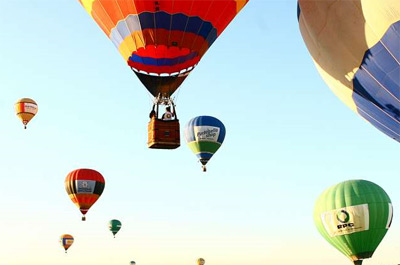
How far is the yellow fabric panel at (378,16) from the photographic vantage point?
13.1 m

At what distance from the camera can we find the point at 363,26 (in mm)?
13953

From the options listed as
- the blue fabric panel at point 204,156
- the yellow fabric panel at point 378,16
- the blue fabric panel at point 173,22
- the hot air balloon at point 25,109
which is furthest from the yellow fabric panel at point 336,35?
the hot air balloon at point 25,109

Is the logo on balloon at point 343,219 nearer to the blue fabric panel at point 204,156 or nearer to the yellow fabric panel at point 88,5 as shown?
the blue fabric panel at point 204,156

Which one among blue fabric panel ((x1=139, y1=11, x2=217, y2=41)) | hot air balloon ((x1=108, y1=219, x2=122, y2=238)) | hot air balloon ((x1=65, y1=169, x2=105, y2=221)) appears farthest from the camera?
hot air balloon ((x1=108, y1=219, x2=122, y2=238))

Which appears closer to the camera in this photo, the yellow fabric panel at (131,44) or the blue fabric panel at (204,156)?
the yellow fabric panel at (131,44)

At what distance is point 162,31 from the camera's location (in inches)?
756

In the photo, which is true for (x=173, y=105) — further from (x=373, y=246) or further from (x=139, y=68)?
(x=373, y=246)

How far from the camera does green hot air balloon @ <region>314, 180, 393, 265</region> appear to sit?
953 inches

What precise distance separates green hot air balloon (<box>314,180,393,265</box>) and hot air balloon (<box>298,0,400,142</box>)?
27.8 ft

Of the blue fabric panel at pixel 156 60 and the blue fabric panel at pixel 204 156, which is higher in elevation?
the blue fabric panel at pixel 204 156

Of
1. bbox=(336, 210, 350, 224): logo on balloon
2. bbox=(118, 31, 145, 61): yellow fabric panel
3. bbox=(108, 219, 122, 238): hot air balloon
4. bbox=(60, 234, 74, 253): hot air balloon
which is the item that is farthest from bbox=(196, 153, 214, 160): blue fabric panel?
bbox=(60, 234, 74, 253): hot air balloon

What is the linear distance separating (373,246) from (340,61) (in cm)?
1171

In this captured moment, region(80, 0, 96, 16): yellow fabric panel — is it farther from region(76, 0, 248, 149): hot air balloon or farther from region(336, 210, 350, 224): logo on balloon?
region(336, 210, 350, 224): logo on balloon

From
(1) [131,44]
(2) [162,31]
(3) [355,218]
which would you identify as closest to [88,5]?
(1) [131,44]
